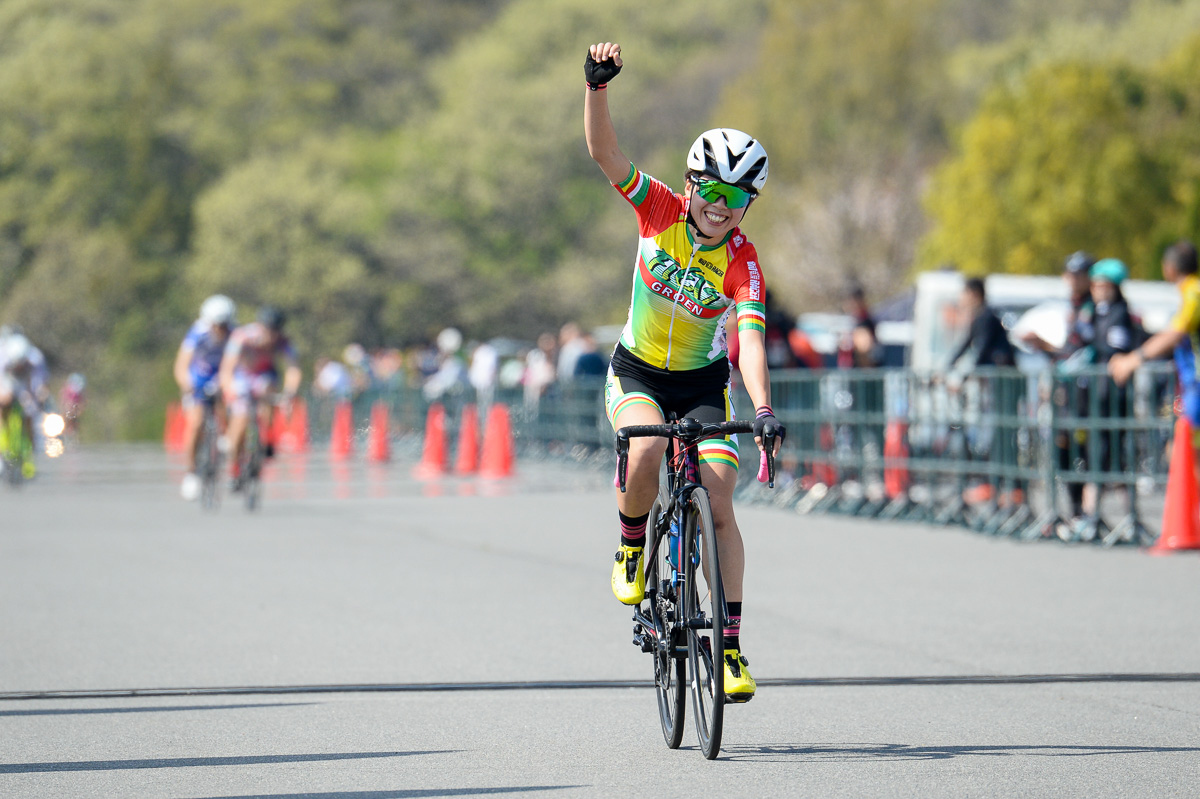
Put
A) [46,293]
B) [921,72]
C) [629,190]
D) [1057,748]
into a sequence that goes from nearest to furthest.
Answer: [1057,748], [629,190], [921,72], [46,293]

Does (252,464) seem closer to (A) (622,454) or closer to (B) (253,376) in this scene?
(B) (253,376)

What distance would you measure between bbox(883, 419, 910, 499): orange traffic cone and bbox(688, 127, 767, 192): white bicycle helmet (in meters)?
10.1

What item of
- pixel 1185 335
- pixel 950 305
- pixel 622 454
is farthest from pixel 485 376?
pixel 622 454

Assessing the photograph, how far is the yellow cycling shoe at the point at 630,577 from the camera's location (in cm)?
651

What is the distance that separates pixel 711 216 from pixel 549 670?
7.97 ft

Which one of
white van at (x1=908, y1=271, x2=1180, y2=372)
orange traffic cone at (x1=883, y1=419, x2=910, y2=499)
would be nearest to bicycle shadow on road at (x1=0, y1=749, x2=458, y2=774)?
orange traffic cone at (x1=883, y1=419, x2=910, y2=499)

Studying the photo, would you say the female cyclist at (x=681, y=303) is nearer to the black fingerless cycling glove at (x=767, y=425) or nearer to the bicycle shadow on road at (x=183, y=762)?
the black fingerless cycling glove at (x=767, y=425)

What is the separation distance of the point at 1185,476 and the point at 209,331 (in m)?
9.65

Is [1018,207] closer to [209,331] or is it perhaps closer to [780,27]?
[780,27]

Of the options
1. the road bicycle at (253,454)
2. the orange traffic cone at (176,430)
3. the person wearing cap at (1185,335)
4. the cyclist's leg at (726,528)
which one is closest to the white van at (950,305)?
the road bicycle at (253,454)

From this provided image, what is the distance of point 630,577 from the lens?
6559 millimetres

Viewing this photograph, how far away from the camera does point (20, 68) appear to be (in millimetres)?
78250

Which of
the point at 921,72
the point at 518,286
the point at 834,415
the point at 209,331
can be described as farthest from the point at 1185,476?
the point at 518,286

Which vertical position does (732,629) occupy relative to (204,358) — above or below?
below
